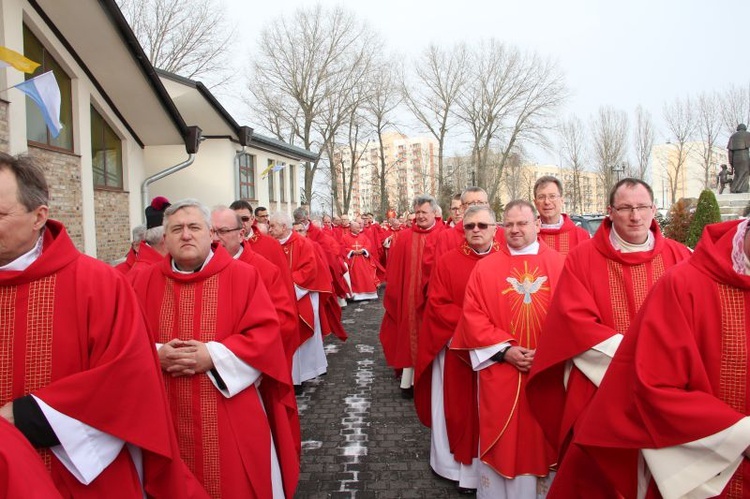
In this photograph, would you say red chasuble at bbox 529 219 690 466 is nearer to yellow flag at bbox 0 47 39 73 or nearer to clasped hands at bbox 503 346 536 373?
clasped hands at bbox 503 346 536 373

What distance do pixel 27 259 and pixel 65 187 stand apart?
831 cm

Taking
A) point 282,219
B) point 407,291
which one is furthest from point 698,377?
point 282,219

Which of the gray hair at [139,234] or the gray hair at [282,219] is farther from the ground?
the gray hair at [282,219]

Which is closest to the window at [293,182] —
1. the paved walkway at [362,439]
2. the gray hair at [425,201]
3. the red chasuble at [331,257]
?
the red chasuble at [331,257]

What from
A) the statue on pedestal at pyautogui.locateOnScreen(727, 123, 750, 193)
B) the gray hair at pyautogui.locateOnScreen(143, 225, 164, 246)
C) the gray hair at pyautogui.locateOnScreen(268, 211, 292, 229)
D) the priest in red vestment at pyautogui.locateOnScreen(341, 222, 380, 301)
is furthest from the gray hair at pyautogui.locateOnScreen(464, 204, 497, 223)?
the statue on pedestal at pyautogui.locateOnScreen(727, 123, 750, 193)

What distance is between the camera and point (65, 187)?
9.47 metres

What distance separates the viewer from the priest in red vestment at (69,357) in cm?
209

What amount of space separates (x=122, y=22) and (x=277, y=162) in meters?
14.3

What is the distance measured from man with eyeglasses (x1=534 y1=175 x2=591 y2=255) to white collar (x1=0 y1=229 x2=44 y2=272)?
4.10 m

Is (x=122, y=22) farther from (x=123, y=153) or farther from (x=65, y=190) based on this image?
(x=123, y=153)

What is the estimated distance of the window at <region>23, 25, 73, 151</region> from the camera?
8.54 m

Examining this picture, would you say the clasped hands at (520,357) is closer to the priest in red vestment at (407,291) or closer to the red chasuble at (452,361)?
the red chasuble at (452,361)

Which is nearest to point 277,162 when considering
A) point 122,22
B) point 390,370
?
point 122,22

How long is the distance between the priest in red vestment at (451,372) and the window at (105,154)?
8.91 metres
